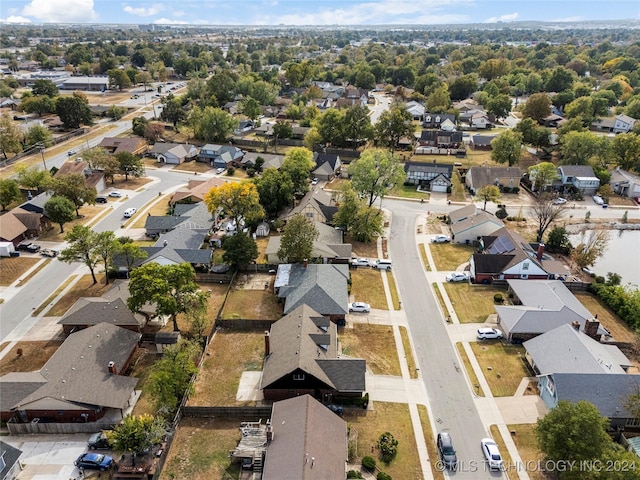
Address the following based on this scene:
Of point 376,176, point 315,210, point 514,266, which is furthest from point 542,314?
point 315,210

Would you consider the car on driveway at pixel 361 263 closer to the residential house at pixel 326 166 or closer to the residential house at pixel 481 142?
the residential house at pixel 326 166

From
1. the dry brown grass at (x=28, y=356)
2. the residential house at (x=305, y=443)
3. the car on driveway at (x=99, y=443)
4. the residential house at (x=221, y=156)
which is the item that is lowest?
the residential house at (x=221, y=156)

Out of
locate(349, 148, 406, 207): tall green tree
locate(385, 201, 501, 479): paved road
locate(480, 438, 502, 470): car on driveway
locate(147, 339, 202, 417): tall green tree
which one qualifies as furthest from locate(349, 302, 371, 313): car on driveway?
locate(349, 148, 406, 207): tall green tree

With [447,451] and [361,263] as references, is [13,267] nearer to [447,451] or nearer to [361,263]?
[361,263]

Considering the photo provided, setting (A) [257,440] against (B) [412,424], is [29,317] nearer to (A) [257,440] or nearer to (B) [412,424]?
(A) [257,440]

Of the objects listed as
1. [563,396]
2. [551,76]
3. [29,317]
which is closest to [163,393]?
[29,317]

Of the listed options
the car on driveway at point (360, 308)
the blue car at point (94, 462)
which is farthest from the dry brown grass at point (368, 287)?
the blue car at point (94, 462)
